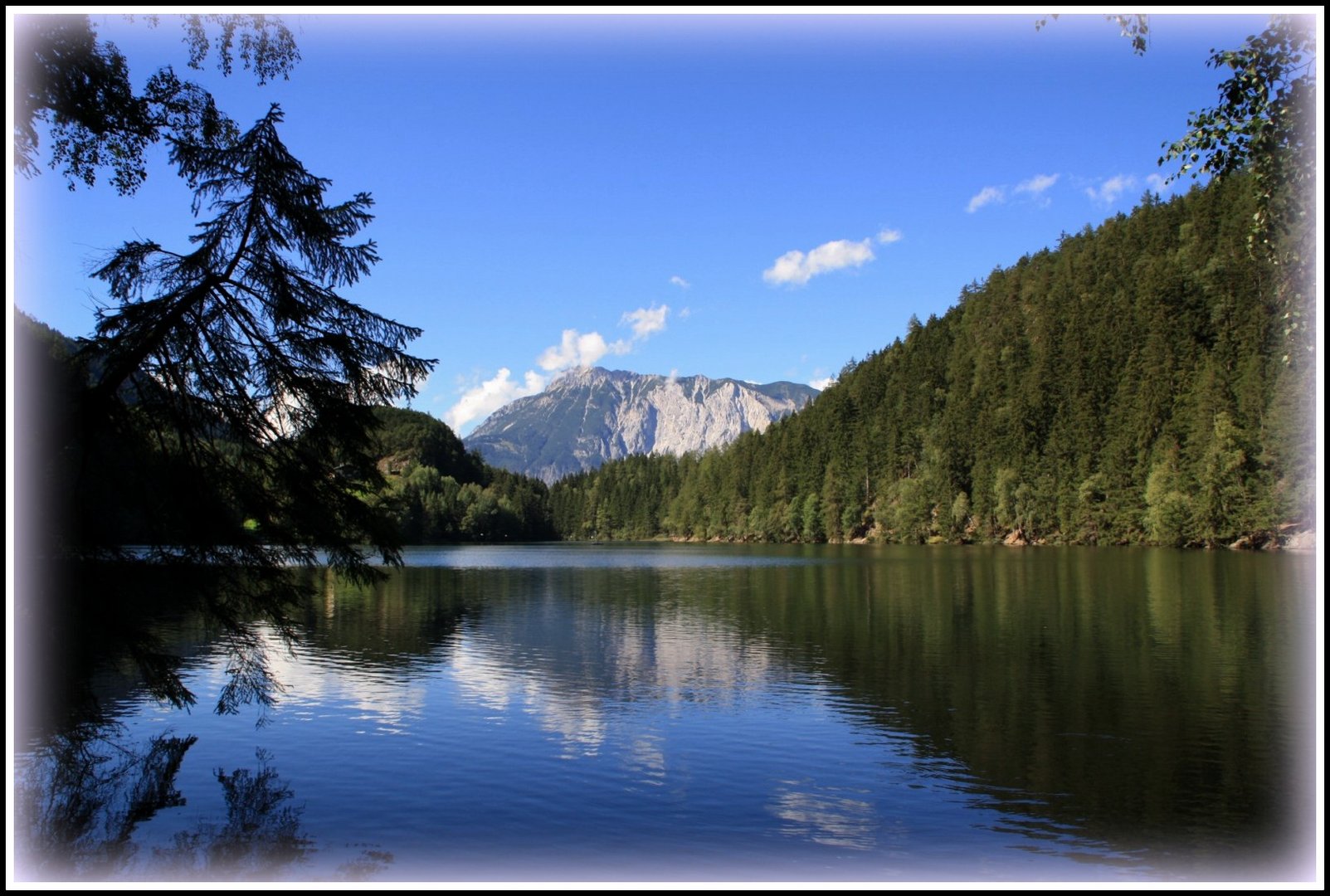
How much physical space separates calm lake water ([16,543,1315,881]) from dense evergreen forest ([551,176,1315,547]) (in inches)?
1597

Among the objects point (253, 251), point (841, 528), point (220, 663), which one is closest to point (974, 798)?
point (253, 251)

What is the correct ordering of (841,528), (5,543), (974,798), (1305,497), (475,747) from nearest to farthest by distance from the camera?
1. (5,543)
2. (974,798)
3. (475,747)
4. (1305,497)
5. (841,528)

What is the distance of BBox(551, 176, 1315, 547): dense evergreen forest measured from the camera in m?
79.6

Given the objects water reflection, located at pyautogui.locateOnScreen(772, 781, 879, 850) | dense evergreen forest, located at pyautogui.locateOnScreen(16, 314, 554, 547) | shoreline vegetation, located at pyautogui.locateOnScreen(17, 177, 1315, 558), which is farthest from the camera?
shoreline vegetation, located at pyautogui.locateOnScreen(17, 177, 1315, 558)

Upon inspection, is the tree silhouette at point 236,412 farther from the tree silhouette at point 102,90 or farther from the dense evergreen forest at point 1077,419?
the dense evergreen forest at point 1077,419

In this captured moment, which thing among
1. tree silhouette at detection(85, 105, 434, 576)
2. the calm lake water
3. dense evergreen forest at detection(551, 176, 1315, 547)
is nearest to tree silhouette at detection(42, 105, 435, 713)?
tree silhouette at detection(85, 105, 434, 576)

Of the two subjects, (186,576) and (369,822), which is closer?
(186,576)

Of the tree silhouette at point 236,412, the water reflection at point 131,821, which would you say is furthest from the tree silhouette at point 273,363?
the water reflection at point 131,821

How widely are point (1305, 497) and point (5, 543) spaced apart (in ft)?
254

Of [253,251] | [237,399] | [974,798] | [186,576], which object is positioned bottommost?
[974,798]

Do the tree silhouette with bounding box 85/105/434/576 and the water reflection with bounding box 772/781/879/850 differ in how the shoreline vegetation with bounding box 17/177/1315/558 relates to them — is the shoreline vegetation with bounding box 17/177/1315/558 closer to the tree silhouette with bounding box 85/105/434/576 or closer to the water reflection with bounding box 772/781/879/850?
the tree silhouette with bounding box 85/105/434/576

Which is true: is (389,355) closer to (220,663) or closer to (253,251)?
(253,251)

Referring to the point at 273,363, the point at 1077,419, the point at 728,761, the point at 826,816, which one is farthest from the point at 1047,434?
the point at 273,363

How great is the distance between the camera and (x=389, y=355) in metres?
11.5
